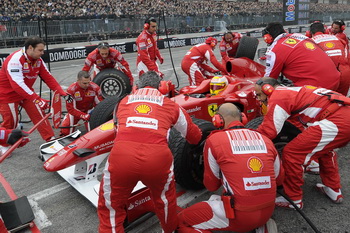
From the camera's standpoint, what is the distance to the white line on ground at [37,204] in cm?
302

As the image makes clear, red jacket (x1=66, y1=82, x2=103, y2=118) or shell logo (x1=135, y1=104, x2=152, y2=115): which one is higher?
shell logo (x1=135, y1=104, x2=152, y2=115)

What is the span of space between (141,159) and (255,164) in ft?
2.90

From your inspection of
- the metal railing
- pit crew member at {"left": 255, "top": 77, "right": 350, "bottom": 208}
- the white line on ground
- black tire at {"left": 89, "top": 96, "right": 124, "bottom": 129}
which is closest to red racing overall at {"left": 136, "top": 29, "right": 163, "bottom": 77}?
the metal railing

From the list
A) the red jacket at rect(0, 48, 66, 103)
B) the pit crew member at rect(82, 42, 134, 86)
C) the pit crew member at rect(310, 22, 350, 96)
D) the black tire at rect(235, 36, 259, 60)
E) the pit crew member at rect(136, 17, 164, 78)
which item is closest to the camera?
the red jacket at rect(0, 48, 66, 103)

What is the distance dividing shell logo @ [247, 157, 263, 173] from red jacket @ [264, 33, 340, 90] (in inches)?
80.2

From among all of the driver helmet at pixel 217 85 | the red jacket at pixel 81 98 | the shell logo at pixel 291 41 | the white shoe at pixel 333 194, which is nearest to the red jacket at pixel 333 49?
the shell logo at pixel 291 41

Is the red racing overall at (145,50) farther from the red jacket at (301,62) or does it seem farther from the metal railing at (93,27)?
the red jacket at (301,62)

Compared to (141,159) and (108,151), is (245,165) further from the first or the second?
(108,151)

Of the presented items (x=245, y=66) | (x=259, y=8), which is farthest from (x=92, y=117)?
(x=259, y=8)

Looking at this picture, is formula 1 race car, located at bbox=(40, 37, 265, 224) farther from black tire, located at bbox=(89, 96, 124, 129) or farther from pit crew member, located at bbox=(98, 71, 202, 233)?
pit crew member, located at bbox=(98, 71, 202, 233)

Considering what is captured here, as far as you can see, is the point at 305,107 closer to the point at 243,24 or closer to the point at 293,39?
the point at 293,39

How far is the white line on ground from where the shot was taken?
302 cm

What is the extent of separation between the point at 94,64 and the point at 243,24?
2717cm

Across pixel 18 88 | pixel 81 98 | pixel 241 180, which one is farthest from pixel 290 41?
pixel 18 88
